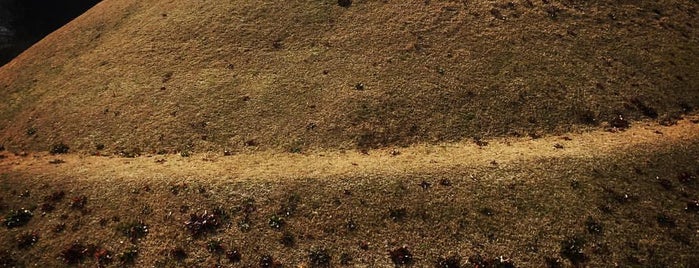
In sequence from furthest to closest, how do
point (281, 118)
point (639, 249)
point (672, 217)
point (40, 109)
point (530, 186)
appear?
point (40, 109) → point (281, 118) → point (530, 186) → point (672, 217) → point (639, 249)

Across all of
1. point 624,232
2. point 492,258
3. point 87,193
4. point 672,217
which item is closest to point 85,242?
point 87,193

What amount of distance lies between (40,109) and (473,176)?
42.3 meters

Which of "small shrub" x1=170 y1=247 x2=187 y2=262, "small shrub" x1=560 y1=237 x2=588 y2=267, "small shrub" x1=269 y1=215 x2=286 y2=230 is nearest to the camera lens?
"small shrub" x1=560 y1=237 x2=588 y2=267

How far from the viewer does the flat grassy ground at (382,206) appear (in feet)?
76.8

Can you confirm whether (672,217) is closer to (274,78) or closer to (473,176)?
(473,176)

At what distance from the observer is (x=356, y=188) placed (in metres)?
27.5

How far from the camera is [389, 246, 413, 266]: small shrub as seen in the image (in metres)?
22.9

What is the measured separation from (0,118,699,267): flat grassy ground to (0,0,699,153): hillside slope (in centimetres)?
352

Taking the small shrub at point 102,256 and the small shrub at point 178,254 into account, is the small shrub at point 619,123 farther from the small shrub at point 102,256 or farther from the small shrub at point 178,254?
the small shrub at point 102,256

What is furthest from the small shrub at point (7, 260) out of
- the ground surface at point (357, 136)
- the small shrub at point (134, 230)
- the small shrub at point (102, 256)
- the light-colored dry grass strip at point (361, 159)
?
the light-colored dry grass strip at point (361, 159)

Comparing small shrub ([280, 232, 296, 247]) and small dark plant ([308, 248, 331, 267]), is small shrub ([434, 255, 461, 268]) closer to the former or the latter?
small dark plant ([308, 248, 331, 267])

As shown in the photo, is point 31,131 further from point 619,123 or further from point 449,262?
point 619,123

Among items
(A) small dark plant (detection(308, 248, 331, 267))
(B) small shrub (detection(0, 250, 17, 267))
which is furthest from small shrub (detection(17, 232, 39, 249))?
(A) small dark plant (detection(308, 248, 331, 267))

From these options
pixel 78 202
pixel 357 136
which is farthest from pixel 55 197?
pixel 357 136
